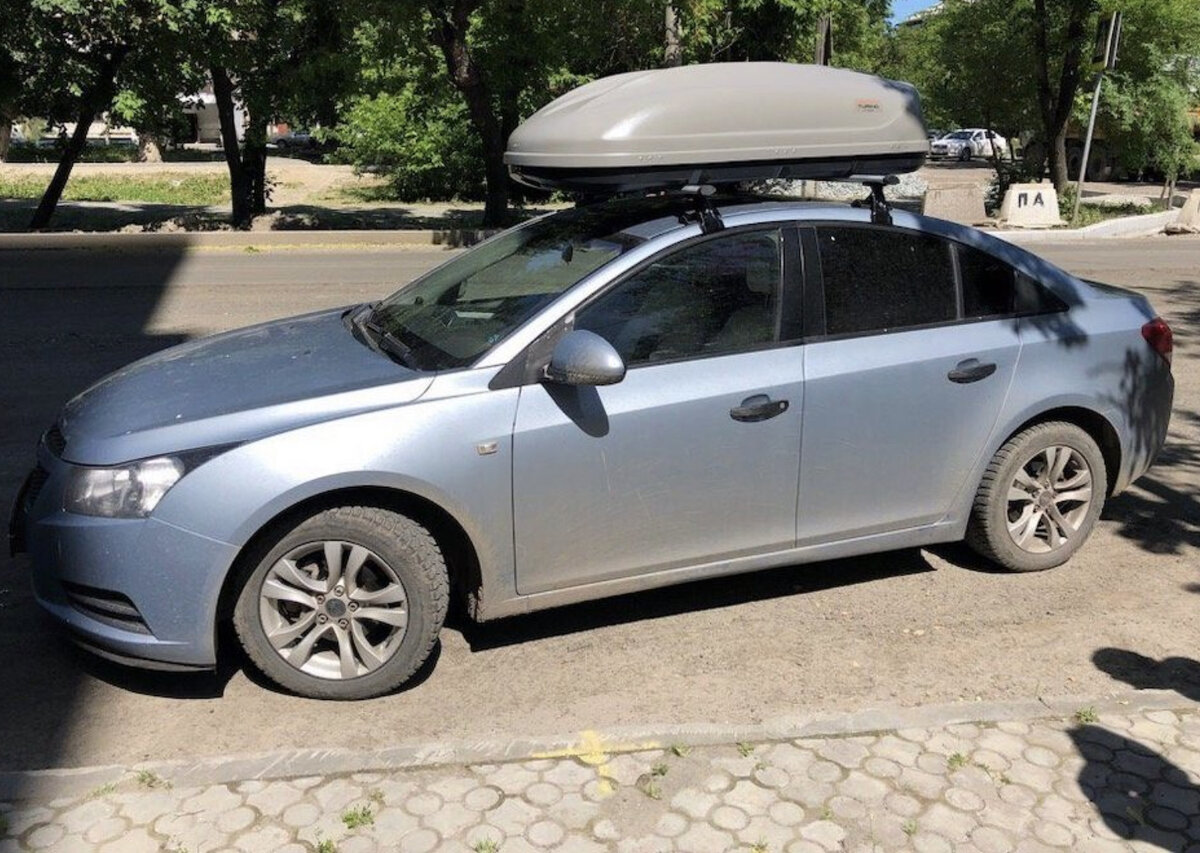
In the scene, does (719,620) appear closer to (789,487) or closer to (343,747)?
(789,487)

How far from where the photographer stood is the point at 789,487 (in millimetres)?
4180

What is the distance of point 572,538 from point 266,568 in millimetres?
1030

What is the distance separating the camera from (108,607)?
3.54 m

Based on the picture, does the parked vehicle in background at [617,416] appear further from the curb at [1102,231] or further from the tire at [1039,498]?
the curb at [1102,231]

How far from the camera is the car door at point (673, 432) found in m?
3.82

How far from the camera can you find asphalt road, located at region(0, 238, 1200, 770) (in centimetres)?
362

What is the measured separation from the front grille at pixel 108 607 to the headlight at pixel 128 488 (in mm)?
259

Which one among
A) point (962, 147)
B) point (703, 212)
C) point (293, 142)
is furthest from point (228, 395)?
point (293, 142)

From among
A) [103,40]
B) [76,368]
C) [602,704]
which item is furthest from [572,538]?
[103,40]

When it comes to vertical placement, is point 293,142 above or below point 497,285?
below

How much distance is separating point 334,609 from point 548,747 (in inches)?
33.5

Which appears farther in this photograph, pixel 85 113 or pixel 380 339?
pixel 85 113

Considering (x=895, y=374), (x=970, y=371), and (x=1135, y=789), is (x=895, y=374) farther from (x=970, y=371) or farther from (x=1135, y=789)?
(x=1135, y=789)

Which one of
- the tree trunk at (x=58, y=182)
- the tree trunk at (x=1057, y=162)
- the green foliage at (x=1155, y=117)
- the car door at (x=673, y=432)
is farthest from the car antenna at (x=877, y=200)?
the green foliage at (x=1155, y=117)
